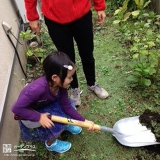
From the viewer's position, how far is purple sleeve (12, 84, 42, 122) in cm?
163

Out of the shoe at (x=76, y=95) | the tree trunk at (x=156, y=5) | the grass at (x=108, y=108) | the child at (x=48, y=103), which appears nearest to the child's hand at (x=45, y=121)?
the child at (x=48, y=103)

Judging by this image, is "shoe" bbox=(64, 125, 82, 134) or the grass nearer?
the grass

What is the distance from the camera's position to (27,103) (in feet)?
5.38

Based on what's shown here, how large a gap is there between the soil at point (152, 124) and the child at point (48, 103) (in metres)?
0.57

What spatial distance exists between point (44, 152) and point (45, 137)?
221 millimetres

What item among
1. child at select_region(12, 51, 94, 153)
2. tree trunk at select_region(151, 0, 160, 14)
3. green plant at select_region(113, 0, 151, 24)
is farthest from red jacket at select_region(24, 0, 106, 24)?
tree trunk at select_region(151, 0, 160, 14)

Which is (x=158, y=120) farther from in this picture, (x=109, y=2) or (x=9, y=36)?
(x=109, y=2)

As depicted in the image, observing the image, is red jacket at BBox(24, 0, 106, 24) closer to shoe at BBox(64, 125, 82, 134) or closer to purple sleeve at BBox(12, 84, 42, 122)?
purple sleeve at BBox(12, 84, 42, 122)

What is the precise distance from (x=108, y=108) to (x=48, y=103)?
2.64 feet

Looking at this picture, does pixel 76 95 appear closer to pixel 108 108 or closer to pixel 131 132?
pixel 108 108

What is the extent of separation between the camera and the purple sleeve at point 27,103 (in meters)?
1.63

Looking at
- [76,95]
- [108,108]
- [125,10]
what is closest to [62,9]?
[76,95]

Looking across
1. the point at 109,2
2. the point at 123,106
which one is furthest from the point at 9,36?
the point at 109,2

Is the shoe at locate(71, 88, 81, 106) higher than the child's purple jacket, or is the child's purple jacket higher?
the child's purple jacket
